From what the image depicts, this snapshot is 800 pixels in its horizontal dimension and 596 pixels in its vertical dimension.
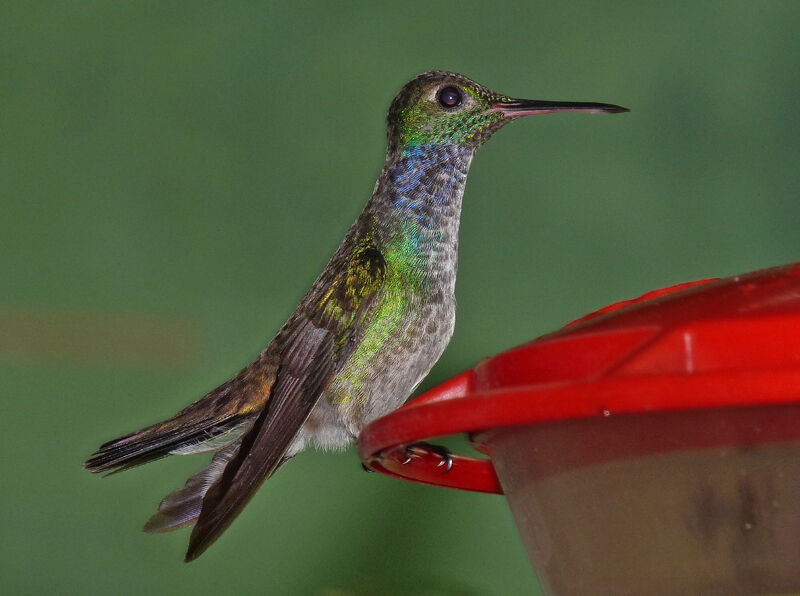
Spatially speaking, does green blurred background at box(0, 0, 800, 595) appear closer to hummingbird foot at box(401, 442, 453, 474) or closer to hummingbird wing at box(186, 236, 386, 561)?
hummingbird wing at box(186, 236, 386, 561)

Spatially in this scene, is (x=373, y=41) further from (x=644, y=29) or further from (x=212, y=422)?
(x=212, y=422)

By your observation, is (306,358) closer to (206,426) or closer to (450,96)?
(206,426)

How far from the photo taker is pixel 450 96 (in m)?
1.92

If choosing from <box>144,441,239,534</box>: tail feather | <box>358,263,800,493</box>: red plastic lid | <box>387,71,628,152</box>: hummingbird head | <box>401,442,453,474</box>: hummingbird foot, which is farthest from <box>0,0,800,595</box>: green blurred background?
<box>358,263,800,493</box>: red plastic lid

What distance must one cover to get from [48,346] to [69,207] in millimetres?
348

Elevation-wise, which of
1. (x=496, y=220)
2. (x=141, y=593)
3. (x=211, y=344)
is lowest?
(x=141, y=593)

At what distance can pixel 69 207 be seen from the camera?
2576mm

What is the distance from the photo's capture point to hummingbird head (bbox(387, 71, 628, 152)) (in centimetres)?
191

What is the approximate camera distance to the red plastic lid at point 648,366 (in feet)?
2.34

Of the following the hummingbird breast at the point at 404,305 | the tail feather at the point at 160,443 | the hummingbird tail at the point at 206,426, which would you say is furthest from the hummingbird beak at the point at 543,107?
the tail feather at the point at 160,443

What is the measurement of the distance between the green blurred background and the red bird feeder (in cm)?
163

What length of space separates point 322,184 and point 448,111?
0.74 m

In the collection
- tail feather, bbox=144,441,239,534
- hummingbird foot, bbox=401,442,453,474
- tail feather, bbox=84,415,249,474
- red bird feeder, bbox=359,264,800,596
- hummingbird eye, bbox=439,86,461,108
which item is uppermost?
hummingbird eye, bbox=439,86,461,108

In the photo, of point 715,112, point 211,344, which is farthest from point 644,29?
point 211,344
